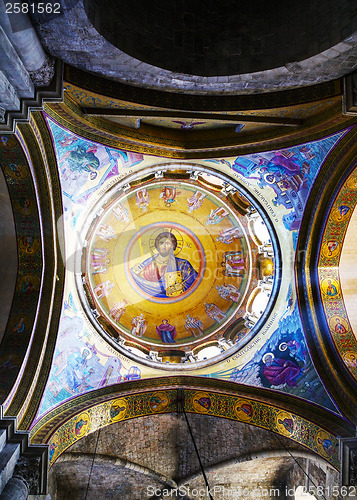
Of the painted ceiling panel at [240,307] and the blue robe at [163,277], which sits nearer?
the painted ceiling panel at [240,307]

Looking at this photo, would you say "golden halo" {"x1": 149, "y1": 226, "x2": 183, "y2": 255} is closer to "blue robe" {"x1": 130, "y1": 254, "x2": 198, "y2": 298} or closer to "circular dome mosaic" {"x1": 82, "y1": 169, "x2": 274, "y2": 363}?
"circular dome mosaic" {"x1": 82, "y1": 169, "x2": 274, "y2": 363}

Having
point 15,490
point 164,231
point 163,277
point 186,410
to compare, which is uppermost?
point 164,231

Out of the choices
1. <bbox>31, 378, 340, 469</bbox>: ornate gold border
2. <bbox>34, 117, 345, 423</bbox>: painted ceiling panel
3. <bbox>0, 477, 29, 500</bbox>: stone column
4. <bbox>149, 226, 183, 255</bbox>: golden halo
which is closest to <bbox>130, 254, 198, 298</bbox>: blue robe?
<bbox>149, 226, 183, 255</bbox>: golden halo

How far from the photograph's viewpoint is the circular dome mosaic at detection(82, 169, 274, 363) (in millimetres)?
11352

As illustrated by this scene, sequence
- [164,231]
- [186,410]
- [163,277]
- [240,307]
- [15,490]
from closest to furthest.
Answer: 1. [15,490]
2. [186,410]
3. [240,307]
4. [164,231]
5. [163,277]

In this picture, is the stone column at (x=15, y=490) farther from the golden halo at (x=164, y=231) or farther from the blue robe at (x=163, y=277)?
the golden halo at (x=164, y=231)

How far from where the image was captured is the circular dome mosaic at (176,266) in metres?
11.4

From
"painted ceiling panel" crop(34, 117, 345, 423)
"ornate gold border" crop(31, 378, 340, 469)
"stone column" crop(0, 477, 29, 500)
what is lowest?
"stone column" crop(0, 477, 29, 500)

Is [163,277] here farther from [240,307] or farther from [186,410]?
[186,410]

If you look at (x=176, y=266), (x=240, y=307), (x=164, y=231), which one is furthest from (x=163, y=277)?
(x=240, y=307)

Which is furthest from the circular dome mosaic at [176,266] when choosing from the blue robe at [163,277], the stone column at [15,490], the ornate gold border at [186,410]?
the stone column at [15,490]

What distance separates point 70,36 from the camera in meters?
5.80

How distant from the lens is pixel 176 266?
13.5 m

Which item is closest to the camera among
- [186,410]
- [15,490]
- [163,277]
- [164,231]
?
[15,490]
